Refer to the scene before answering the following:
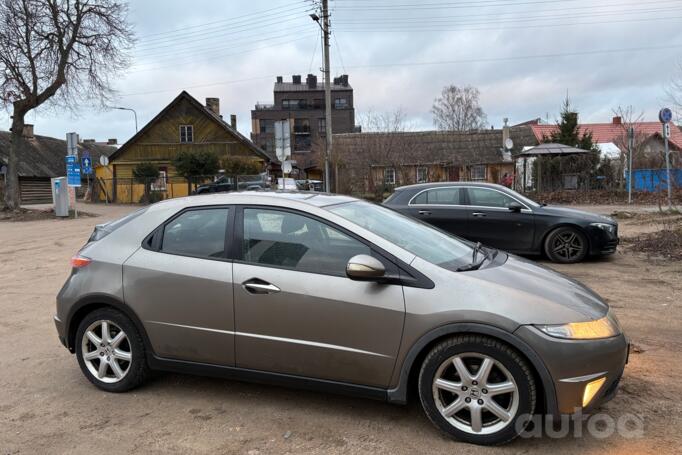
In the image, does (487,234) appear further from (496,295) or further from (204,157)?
(204,157)

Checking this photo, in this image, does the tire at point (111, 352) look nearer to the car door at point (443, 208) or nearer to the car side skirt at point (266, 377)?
the car side skirt at point (266, 377)

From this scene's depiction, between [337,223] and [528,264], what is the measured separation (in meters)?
1.49

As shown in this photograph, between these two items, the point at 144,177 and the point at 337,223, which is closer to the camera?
the point at 337,223

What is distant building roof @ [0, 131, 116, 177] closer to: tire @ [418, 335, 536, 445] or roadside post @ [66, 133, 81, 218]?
roadside post @ [66, 133, 81, 218]

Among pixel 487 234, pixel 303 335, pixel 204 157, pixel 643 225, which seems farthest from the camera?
pixel 204 157

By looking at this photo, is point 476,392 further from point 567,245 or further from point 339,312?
point 567,245

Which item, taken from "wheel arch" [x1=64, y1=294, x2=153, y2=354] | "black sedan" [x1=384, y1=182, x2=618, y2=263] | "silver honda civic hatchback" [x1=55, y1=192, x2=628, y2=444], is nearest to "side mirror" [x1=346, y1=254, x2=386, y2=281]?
"silver honda civic hatchback" [x1=55, y1=192, x2=628, y2=444]

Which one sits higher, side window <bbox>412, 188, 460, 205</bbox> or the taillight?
side window <bbox>412, 188, 460, 205</bbox>

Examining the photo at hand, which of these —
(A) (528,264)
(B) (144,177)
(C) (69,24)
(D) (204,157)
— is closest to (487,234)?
(A) (528,264)

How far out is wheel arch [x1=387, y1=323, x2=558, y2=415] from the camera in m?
3.05

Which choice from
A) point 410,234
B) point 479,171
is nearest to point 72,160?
point 410,234

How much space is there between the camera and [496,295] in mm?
3203

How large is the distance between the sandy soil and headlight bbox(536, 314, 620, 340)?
2.26 ft

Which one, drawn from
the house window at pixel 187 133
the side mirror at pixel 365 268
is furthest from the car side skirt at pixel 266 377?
the house window at pixel 187 133
